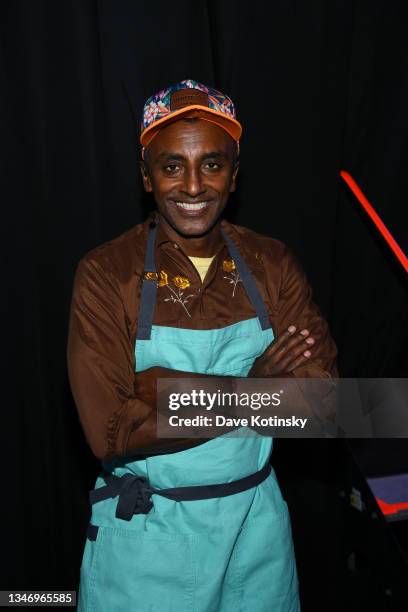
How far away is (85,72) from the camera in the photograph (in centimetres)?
170

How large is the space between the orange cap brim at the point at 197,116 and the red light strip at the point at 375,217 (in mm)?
644

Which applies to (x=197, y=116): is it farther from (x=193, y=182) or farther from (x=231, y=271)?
(x=231, y=271)

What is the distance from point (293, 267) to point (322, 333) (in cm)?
17

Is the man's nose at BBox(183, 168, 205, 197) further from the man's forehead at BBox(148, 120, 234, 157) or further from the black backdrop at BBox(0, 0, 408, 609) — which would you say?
the black backdrop at BBox(0, 0, 408, 609)

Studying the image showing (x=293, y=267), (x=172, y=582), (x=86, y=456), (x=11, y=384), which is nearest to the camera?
(x=172, y=582)

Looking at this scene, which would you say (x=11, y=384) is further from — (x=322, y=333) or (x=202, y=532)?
(x=322, y=333)

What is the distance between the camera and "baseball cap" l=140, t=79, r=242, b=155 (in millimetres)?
1309

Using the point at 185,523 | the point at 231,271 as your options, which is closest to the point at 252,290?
the point at 231,271

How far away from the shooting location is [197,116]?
1.32 metres

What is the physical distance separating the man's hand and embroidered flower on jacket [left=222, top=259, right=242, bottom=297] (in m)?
0.16

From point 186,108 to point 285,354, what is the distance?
538mm

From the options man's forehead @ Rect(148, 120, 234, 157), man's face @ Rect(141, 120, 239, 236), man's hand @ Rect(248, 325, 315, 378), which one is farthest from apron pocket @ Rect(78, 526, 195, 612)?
man's forehead @ Rect(148, 120, 234, 157)

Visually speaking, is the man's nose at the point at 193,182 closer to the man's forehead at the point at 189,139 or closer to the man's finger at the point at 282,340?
the man's forehead at the point at 189,139

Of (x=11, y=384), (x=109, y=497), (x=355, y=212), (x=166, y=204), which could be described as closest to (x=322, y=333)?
(x=166, y=204)
